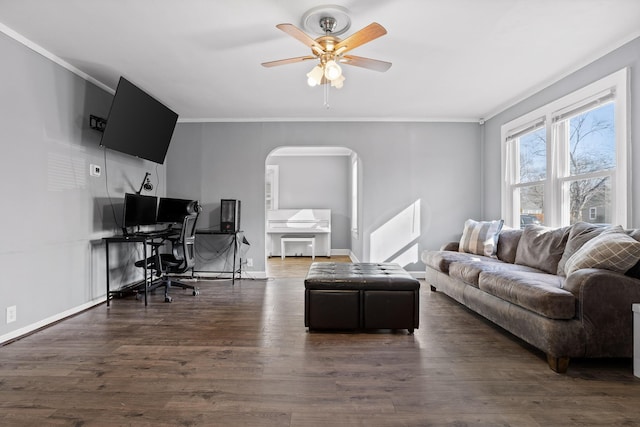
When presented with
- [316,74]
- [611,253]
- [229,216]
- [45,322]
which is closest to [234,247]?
[229,216]

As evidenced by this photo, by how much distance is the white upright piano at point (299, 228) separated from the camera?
791 cm

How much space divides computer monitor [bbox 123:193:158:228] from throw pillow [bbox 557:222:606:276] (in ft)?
15.0

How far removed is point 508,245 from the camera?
397cm

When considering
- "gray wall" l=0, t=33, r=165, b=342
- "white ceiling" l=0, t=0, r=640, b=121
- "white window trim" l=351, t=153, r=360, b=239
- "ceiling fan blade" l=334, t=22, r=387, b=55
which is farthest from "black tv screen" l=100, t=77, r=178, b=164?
"white window trim" l=351, t=153, r=360, b=239

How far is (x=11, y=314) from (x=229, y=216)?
2.71 m

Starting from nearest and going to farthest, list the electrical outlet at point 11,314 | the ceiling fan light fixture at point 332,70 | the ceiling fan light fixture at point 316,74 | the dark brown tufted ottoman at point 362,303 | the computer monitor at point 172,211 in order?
the ceiling fan light fixture at point 332,70 < the ceiling fan light fixture at point 316,74 < the electrical outlet at point 11,314 < the dark brown tufted ottoman at point 362,303 < the computer monitor at point 172,211

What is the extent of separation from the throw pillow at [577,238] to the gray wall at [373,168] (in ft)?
7.88

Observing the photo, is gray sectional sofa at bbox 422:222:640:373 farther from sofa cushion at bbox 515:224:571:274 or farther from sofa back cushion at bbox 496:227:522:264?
sofa back cushion at bbox 496:227:522:264

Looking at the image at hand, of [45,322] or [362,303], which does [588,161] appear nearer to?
[362,303]

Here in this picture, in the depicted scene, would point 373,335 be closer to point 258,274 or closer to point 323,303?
point 323,303

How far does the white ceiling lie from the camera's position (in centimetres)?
250

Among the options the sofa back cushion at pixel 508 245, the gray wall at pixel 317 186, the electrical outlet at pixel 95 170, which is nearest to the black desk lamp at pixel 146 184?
the electrical outlet at pixel 95 170

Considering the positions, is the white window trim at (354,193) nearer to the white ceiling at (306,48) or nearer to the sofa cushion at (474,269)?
the white ceiling at (306,48)

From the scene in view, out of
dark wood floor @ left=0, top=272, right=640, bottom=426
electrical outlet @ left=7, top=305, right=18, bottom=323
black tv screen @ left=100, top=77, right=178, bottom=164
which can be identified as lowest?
dark wood floor @ left=0, top=272, right=640, bottom=426
